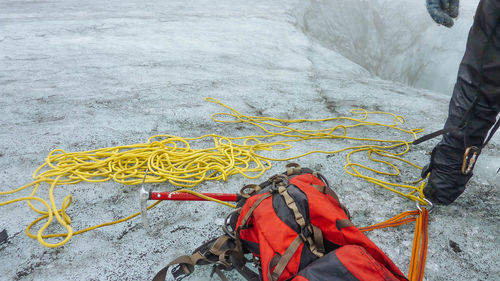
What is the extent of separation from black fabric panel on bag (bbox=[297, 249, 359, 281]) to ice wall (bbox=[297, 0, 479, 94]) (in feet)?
25.7

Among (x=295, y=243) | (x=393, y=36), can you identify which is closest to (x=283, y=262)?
(x=295, y=243)

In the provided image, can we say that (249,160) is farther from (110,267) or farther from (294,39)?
(294,39)

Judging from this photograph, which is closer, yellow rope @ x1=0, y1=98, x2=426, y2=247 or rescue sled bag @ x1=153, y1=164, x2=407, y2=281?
rescue sled bag @ x1=153, y1=164, x2=407, y2=281

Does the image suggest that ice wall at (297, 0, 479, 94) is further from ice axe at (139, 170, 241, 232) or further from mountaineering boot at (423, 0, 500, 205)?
ice axe at (139, 170, 241, 232)

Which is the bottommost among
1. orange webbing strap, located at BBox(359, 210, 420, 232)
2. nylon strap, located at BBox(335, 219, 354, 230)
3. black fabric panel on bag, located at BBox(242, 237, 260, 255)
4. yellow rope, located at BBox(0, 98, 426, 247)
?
yellow rope, located at BBox(0, 98, 426, 247)

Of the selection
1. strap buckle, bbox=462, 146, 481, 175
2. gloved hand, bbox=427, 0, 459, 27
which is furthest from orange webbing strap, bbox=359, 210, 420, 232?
gloved hand, bbox=427, 0, 459, 27

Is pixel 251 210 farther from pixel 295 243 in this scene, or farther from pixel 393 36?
pixel 393 36

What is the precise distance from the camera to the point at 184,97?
4273mm

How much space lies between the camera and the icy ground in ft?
6.33

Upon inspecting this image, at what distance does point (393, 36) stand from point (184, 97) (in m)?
9.18

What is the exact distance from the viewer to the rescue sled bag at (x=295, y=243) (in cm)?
125

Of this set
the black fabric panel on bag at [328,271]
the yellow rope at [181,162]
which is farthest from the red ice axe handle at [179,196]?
the black fabric panel on bag at [328,271]

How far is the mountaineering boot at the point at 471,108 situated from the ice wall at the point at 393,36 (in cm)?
637

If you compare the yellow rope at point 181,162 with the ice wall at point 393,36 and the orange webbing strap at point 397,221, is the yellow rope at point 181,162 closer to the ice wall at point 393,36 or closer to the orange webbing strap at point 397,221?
the orange webbing strap at point 397,221
